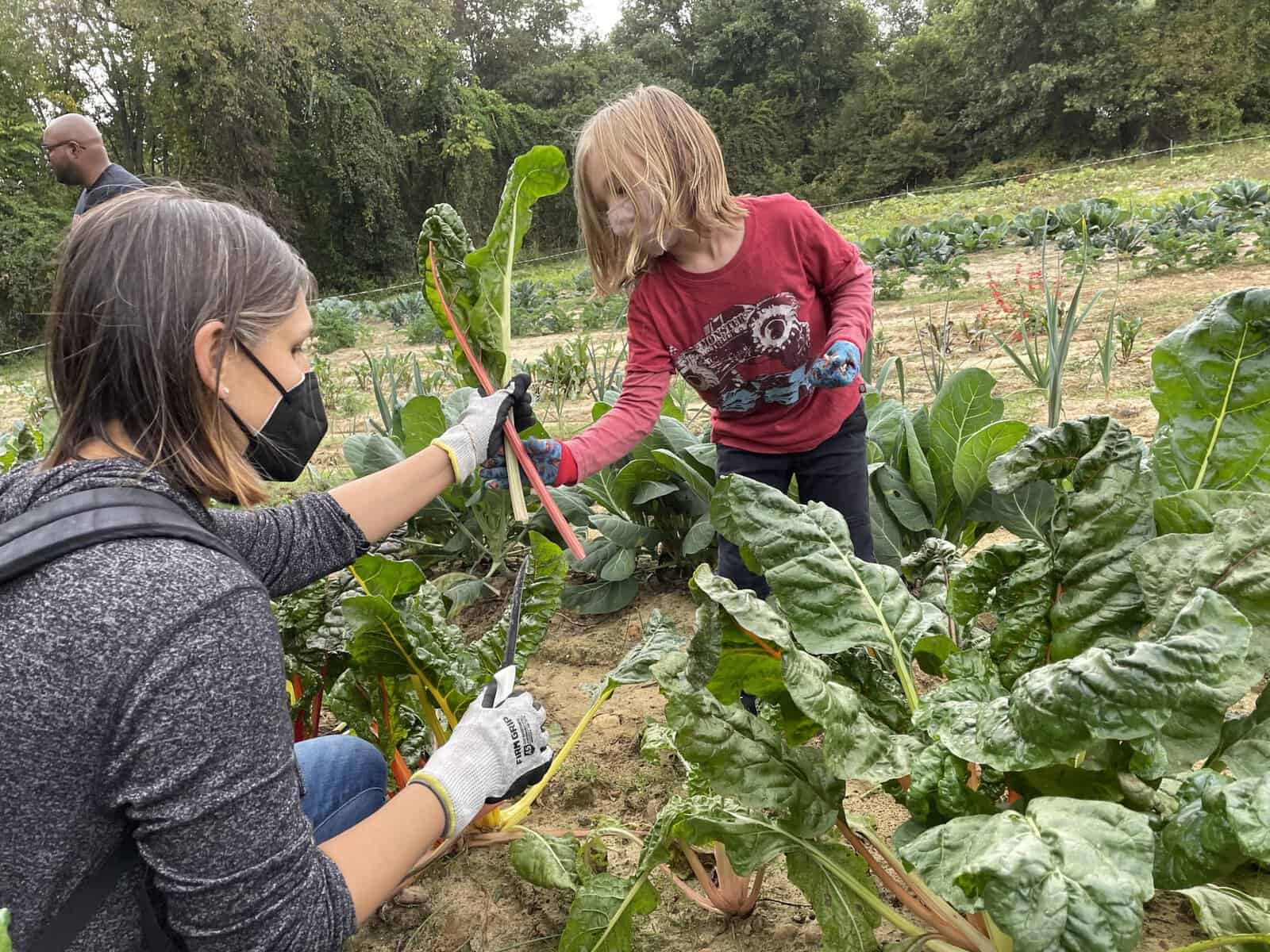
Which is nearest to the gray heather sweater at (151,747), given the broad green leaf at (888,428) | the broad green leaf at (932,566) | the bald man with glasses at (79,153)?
the broad green leaf at (932,566)

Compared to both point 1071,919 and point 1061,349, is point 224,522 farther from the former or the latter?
point 1061,349

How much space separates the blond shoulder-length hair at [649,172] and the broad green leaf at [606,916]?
49.0 inches

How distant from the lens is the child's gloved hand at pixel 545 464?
1.86m

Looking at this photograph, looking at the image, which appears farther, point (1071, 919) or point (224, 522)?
point (224, 522)

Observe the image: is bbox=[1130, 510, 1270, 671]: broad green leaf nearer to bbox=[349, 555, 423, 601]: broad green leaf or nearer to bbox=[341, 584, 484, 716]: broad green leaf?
bbox=[341, 584, 484, 716]: broad green leaf

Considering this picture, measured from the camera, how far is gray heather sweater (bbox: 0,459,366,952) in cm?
89

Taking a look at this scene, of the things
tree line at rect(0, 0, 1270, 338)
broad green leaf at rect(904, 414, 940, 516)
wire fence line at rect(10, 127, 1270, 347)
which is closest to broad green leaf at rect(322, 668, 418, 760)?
broad green leaf at rect(904, 414, 940, 516)

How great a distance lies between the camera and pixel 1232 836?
3.05 ft

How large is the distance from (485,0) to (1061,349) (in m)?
38.2

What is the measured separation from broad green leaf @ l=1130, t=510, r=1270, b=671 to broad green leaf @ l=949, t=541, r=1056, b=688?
0.15 m

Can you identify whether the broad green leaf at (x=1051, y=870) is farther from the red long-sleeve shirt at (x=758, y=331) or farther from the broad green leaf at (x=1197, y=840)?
the red long-sleeve shirt at (x=758, y=331)

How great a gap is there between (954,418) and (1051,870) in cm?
179

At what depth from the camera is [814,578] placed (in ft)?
4.17

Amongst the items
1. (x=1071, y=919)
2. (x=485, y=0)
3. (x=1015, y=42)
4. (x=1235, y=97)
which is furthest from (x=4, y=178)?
(x=1235, y=97)
